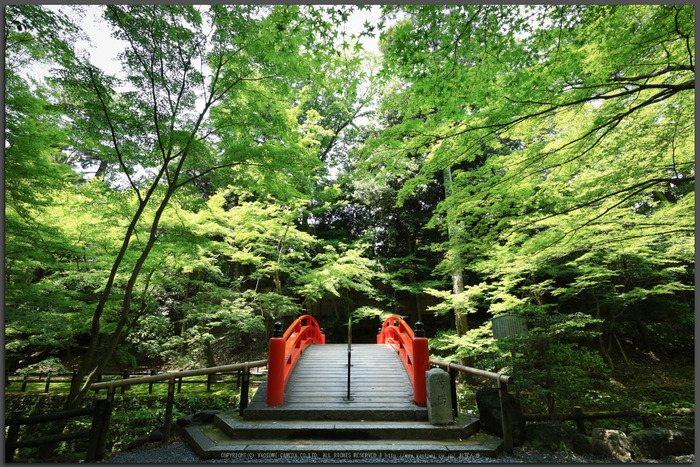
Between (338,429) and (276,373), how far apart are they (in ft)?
4.11

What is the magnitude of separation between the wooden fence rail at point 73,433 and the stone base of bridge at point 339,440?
0.91 m

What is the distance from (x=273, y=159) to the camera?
498 centimetres

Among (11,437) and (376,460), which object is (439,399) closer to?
(376,460)

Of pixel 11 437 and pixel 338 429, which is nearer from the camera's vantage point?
pixel 11 437

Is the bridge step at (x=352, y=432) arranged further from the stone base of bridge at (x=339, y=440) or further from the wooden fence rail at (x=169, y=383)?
the wooden fence rail at (x=169, y=383)

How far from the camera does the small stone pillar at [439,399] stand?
3.63 meters

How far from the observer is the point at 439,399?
3697 millimetres

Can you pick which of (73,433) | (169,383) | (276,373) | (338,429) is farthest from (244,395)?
(73,433)

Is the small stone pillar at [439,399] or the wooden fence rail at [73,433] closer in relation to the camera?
the wooden fence rail at [73,433]

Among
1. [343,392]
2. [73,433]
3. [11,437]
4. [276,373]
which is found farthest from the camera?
[343,392]

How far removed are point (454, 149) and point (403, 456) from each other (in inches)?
145

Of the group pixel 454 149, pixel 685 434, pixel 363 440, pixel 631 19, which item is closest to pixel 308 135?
pixel 454 149

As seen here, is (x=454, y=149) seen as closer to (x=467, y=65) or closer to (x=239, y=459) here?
(x=467, y=65)

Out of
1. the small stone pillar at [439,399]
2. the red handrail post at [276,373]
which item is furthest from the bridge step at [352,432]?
the red handrail post at [276,373]
